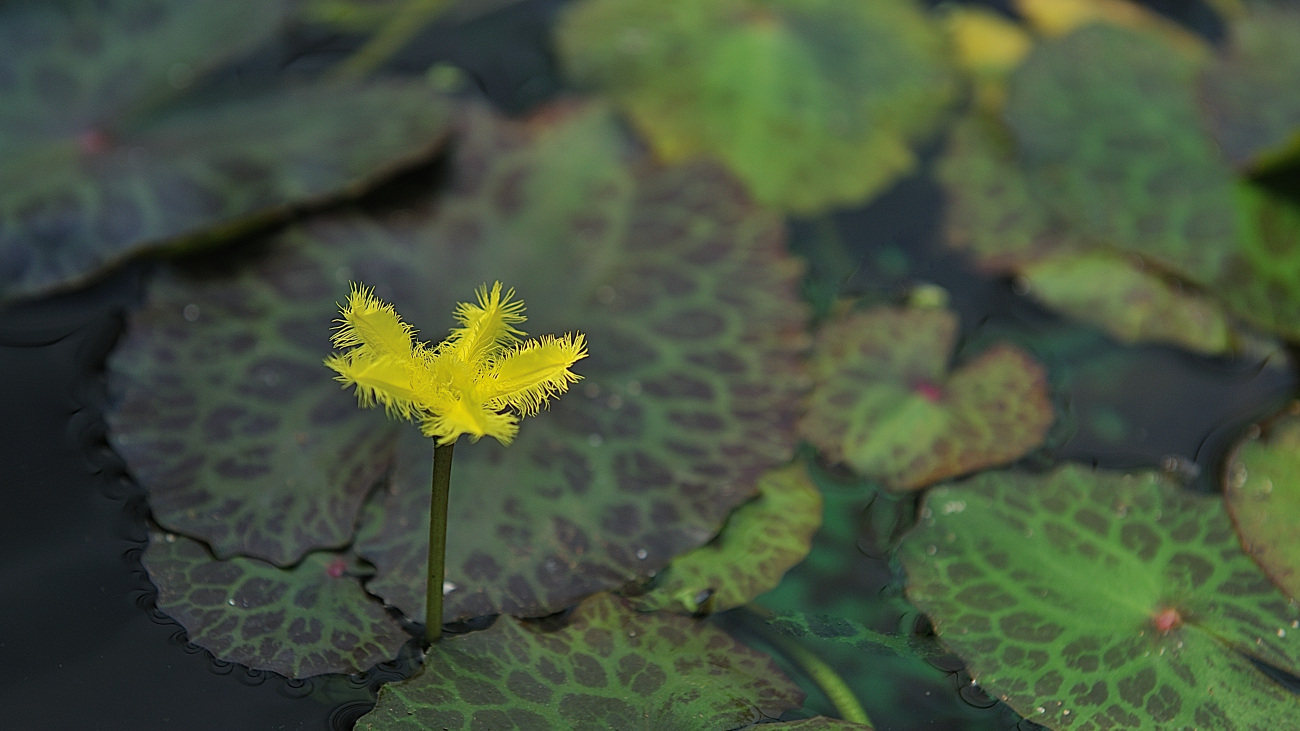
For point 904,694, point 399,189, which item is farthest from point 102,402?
point 904,694

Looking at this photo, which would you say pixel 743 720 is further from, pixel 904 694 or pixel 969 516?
pixel 969 516

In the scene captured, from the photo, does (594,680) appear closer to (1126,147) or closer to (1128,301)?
(1128,301)

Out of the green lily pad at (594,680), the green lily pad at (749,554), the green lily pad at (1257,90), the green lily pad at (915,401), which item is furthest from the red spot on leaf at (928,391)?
the green lily pad at (1257,90)

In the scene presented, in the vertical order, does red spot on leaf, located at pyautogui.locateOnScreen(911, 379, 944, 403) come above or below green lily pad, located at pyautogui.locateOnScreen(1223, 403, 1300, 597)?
above

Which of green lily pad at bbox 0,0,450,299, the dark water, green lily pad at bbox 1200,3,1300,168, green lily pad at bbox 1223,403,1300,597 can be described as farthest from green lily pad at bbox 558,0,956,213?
green lily pad at bbox 1223,403,1300,597

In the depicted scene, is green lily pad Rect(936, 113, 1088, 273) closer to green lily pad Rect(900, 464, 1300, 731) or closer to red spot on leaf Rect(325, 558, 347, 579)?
green lily pad Rect(900, 464, 1300, 731)

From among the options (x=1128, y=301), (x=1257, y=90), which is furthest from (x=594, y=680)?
(x=1257, y=90)
